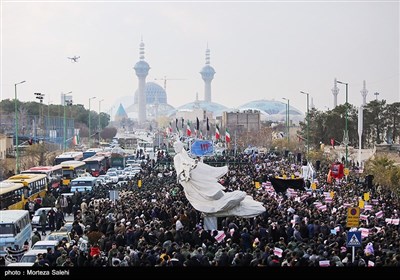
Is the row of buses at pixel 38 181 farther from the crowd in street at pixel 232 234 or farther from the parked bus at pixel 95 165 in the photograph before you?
the crowd in street at pixel 232 234

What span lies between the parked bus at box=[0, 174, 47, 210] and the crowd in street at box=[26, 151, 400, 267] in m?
1.42

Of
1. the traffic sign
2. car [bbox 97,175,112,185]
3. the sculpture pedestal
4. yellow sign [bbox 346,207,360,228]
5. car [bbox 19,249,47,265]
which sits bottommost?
car [bbox 19,249,47,265]

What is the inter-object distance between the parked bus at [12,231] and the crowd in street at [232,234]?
1.54 meters

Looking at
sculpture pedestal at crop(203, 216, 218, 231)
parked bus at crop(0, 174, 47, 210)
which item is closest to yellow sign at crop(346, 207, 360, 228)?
sculpture pedestal at crop(203, 216, 218, 231)

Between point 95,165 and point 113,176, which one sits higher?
point 95,165

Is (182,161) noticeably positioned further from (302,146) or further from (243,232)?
(302,146)

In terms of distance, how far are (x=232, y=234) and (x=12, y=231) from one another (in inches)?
236

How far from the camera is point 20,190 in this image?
29.3m

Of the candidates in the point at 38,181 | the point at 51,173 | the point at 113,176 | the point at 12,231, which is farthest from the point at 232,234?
the point at 113,176

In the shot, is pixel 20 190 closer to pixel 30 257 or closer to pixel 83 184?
pixel 83 184

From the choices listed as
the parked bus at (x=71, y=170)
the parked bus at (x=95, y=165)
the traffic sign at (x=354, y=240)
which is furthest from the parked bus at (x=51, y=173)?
the traffic sign at (x=354, y=240)

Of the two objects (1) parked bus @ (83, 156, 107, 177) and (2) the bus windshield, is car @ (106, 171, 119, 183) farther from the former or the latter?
(2) the bus windshield

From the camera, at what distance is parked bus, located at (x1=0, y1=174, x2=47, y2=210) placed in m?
27.5

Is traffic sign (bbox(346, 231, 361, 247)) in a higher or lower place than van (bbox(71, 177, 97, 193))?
higher
